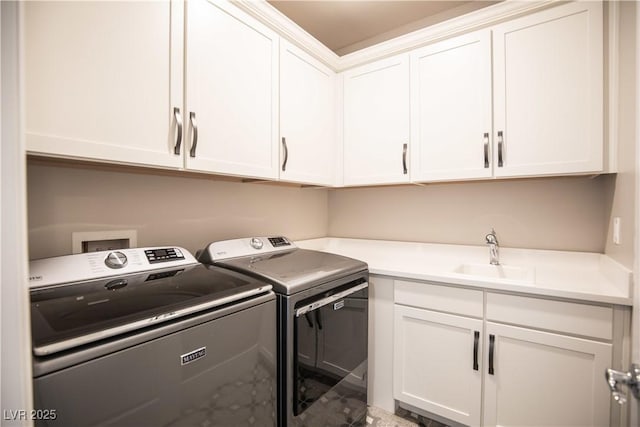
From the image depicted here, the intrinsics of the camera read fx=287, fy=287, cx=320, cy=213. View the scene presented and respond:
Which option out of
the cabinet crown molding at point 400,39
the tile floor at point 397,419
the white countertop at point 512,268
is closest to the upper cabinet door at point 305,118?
the cabinet crown molding at point 400,39

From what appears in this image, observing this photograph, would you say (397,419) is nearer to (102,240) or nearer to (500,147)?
(500,147)

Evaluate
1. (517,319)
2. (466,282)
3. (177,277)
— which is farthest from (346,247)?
(177,277)

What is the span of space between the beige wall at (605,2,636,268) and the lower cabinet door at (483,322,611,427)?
1.43 ft

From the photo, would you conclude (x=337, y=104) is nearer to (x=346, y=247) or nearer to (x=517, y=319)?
(x=346, y=247)

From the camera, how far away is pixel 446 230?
2.06 meters

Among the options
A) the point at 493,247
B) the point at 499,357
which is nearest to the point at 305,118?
the point at 493,247

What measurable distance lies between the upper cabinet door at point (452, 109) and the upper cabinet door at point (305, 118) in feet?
1.96

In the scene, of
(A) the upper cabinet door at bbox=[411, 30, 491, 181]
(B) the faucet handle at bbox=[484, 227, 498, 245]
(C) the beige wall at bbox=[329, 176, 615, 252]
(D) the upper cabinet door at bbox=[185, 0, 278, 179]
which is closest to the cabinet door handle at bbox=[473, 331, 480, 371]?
(B) the faucet handle at bbox=[484, 227, 498, 245]

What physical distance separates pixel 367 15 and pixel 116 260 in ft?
7.41

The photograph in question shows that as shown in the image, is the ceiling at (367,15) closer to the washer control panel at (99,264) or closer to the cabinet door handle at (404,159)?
the cabinet door handle at (404,159)

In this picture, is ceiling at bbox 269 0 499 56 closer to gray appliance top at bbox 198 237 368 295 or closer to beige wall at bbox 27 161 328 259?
beige wall at bbox 27 161 328 259

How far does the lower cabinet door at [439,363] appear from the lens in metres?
1.43

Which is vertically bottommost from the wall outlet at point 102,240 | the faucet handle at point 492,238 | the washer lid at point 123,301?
the washer lid at point 123,301

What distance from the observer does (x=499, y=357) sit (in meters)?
1.37
